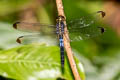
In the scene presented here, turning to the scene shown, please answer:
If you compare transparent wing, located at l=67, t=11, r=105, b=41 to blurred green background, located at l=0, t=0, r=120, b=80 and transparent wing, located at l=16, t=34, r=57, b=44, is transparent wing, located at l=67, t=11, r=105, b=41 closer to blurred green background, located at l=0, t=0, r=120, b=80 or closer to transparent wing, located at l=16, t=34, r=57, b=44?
transparent wing, located at l=16, t=34, r=57, b=44

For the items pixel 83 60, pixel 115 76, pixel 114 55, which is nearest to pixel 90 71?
pixel 83 60

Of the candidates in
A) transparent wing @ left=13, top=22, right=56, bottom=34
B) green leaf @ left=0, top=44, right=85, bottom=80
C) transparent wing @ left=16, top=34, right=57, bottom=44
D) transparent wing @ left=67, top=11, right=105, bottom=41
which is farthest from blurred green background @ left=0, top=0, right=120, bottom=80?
green leaf @ left=0, top=44, right=85, bottom=80

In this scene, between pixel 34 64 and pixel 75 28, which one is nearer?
pixel 34 64

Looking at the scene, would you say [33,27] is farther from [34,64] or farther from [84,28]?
[34,64]

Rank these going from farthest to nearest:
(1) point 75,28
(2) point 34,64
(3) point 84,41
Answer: (3) point 84,41 < (1) point 75,28 < (2) point 34,64

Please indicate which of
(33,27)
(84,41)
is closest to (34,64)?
(33,27)

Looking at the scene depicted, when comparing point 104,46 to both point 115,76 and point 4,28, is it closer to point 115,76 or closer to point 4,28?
point 115,76
